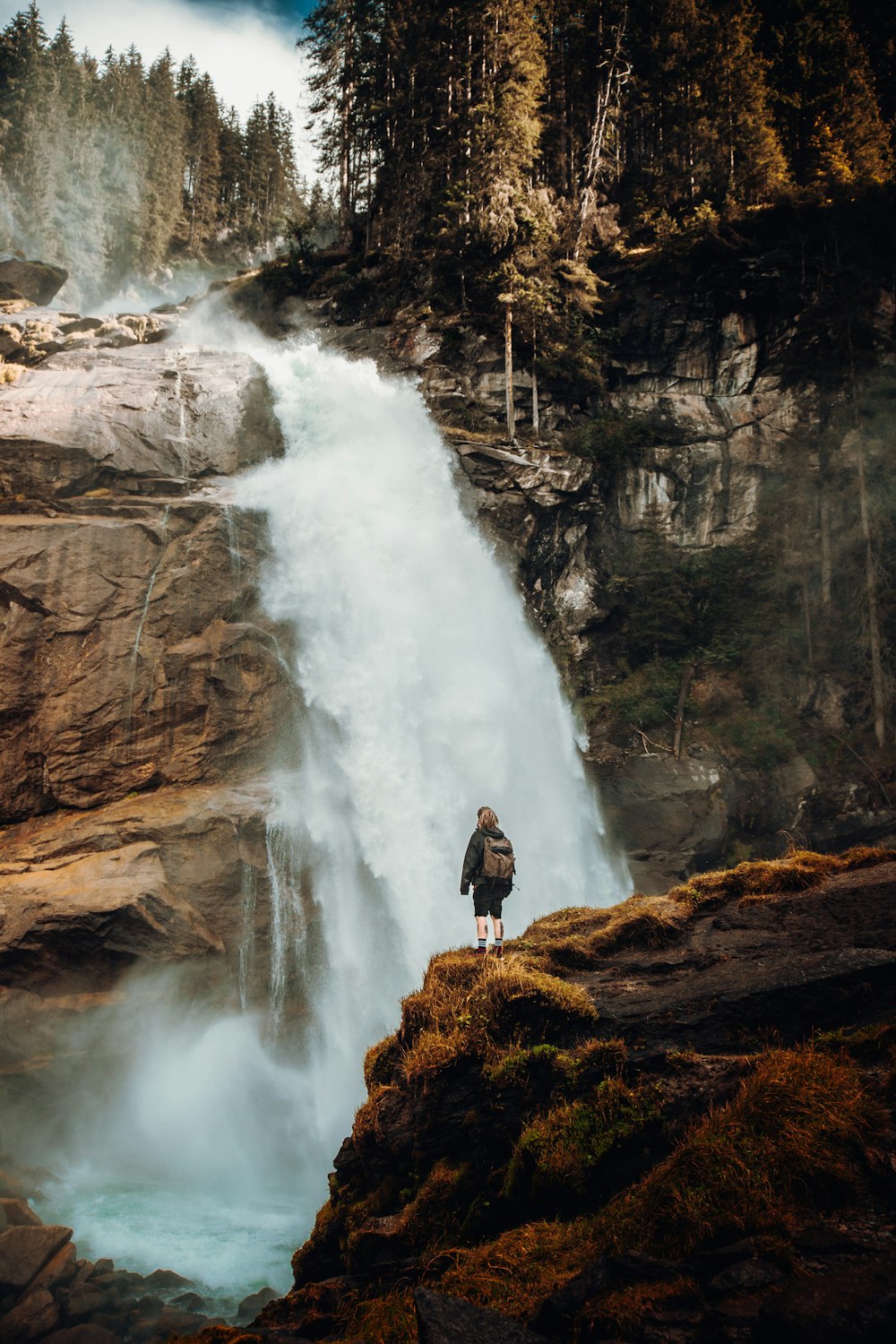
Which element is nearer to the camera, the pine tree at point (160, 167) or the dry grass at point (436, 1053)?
the dry grass at point (436, 1053)

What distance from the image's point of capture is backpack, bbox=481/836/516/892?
26.7 feet

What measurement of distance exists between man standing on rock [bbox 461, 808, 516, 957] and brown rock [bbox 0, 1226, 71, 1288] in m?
6.13

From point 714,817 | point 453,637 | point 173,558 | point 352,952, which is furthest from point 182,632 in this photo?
point 714,817

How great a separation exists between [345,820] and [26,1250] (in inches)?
340

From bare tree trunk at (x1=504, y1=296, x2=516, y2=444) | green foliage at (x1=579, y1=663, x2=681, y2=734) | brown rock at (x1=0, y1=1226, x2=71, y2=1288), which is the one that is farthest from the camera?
bare tree trunk at (x1=504, y1=296, x2=516, y2=444)

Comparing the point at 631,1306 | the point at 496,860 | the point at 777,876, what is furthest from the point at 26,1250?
the point at 777,876

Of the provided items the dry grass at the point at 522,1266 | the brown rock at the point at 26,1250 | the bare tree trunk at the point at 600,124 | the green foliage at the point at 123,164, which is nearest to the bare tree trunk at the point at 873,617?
the bare tree trunk at the point at 600,124

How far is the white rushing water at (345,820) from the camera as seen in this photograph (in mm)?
12234

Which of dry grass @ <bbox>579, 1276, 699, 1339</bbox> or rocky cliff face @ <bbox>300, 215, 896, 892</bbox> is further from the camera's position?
rocky cliff face @ <bbox>300, 215, 896, 892</bbox>

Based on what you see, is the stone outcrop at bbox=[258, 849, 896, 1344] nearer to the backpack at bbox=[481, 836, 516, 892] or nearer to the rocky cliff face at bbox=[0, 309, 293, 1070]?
the backpack at bbox=[481, 836, 516, 892]

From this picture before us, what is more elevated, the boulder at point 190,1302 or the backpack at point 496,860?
the backpack at point 496,860

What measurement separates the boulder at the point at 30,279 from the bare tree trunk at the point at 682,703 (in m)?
31.2

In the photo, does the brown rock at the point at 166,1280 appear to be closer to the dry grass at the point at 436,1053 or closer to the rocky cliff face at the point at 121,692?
the dry grass at the point at 436,1053

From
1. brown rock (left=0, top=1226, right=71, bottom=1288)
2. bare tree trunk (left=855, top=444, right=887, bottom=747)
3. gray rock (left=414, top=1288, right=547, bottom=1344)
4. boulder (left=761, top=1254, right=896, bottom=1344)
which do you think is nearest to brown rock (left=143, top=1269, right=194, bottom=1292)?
brown rock (left=0, top=1226, right=71, bottom=1288)
